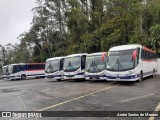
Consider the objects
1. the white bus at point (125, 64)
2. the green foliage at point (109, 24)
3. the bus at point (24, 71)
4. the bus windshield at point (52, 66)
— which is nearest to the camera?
the white bus at point (125, 64)

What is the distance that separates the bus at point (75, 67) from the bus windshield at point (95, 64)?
1.24 metres

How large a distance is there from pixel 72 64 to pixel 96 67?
3.08m

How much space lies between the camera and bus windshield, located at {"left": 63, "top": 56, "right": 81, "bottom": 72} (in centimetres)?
2352

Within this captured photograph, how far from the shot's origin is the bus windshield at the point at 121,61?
723 inches

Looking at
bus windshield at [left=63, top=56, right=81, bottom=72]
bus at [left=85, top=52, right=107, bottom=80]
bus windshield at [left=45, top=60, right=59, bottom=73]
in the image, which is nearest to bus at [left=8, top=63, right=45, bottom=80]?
bus windshield at [left=45, top=60, right=59, bottom=73]

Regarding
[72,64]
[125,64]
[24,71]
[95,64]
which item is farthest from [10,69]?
[125,64]

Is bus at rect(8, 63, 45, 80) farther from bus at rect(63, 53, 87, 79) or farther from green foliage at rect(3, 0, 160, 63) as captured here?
bus at rect(63, 53, 87, 79)

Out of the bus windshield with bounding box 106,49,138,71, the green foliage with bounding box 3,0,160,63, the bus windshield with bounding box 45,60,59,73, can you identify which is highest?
the green foliage with bounding box 3,0,160,63

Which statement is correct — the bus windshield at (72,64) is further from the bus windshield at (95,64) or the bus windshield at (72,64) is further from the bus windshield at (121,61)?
the bus windshield at (121,61)

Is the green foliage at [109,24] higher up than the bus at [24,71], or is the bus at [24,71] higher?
the green foliage at [109,24]

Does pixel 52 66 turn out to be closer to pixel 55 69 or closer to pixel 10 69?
pixel 55 69

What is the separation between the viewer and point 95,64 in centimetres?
2183

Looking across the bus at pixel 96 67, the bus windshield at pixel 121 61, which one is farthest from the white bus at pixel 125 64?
the bus at pixel 96 67

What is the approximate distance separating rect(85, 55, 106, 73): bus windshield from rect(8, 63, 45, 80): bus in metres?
20.3
